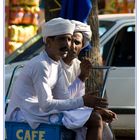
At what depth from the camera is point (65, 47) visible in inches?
187

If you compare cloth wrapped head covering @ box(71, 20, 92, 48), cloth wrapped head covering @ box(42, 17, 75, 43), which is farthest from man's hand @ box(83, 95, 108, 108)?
cloth wrapped head covering @ box(71, 20, 92, 48)

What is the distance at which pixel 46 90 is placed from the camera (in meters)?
4.59

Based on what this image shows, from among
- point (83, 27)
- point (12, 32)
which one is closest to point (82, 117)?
point (83, 27)

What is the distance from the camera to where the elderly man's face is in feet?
15.6

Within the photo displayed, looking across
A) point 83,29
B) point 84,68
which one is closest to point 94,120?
point 84,68

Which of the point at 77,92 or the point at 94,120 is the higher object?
the point at 77,92

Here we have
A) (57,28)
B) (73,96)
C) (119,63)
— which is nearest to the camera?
(57,28)

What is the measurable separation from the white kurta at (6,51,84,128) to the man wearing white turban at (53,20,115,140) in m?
0.08

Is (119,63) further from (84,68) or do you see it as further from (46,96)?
(46,96)

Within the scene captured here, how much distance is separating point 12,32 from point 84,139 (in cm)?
730

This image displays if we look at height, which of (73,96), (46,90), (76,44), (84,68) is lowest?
(73,96)

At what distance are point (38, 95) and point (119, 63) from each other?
2895mm

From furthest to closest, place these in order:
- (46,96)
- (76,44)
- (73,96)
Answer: (76,44) < (73,96) < (46,96)

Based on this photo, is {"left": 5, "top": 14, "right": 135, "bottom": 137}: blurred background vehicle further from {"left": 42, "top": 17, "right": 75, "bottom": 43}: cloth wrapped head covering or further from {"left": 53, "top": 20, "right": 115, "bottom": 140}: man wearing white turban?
{"left": 42, "top": 17, "right": 75, "bottom": 43}: cloth wrapped head covering
